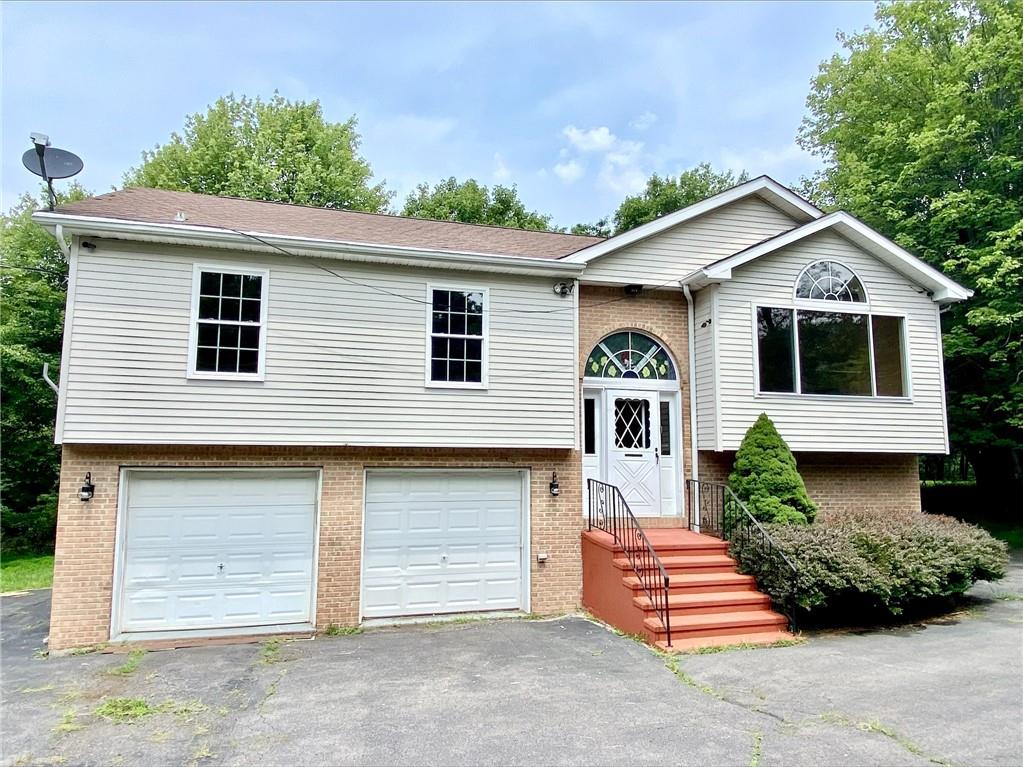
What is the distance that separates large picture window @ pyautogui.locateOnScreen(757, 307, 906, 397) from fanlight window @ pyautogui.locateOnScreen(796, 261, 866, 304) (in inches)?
10.7

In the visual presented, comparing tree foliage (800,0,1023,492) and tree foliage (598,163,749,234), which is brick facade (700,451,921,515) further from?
tree foliage (598,163,749,234)

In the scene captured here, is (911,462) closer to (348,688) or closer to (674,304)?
(674,304)

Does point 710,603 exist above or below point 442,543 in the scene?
below

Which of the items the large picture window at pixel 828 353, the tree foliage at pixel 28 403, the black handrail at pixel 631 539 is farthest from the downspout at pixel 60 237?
the tree foliage at pixel 28 403

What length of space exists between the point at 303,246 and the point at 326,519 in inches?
147

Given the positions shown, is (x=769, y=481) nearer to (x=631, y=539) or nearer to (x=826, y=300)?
(x=631, y=539)

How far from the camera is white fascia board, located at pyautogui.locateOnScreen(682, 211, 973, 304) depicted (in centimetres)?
938

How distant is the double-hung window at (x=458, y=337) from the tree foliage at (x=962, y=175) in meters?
11.1

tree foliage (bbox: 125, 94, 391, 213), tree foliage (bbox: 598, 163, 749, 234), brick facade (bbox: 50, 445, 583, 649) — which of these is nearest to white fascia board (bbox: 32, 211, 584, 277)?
brick facade (bbox: 50, 445, 583, 649)

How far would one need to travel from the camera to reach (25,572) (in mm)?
14102

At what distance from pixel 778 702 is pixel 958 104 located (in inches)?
626

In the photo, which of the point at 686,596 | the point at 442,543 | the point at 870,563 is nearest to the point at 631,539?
the point at 686,596

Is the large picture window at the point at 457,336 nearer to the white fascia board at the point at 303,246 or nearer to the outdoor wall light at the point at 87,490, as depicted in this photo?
the white fascia board at the point at 303,246

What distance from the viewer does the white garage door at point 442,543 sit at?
848 cm
